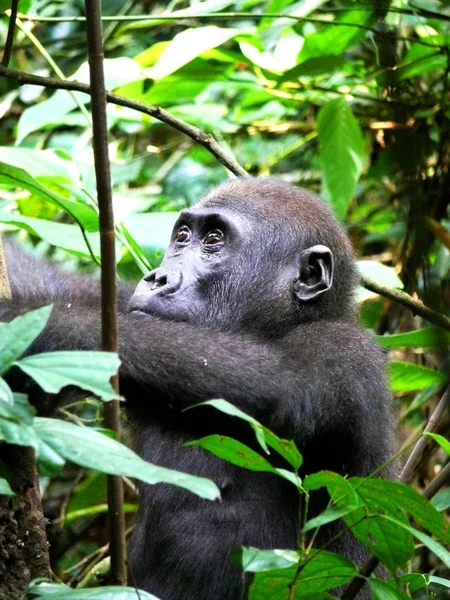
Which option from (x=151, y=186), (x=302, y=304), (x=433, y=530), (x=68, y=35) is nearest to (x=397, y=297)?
(x=302, y=304)

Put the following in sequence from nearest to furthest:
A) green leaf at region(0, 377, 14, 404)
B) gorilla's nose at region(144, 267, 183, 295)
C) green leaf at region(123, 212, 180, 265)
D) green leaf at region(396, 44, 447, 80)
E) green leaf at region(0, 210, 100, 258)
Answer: green leaf at region(0, 377, 14, 404) < gorilla's nose at region(144, 267, 183, 295) < green leaf at region(0, 210, 100, 258) < green leaf at region(123, 212, 180, 265) < green leaf at region(396, 44, 447, 80)

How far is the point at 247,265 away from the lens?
A: 119 inches

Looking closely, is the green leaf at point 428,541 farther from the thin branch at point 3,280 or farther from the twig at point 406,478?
the thin branch at point 3,280

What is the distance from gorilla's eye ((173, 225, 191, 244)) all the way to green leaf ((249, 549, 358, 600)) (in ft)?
4.87

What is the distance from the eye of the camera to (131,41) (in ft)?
19.9

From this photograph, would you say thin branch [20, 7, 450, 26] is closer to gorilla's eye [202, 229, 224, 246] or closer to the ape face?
the ape face

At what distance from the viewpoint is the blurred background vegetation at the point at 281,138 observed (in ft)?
9.93

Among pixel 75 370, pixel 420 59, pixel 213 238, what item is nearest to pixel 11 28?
pixel 213 238

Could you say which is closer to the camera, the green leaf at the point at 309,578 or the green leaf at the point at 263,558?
the green leaf at the point at 263,558

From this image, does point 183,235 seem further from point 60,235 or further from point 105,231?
point 105,231

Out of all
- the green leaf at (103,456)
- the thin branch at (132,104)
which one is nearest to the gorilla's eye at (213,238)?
the thin branch at (132,104)

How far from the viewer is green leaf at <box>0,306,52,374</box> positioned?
4.49ft

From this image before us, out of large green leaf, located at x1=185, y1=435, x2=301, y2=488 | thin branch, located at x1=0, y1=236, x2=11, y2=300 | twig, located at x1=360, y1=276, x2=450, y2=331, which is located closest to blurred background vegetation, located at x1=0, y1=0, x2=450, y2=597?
twig, located at x1=360, y1=276, x2=450, y2=331

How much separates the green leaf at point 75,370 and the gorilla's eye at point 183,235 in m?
1.71
